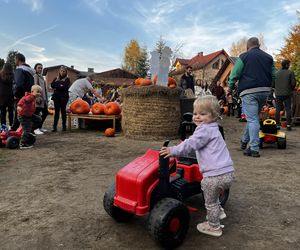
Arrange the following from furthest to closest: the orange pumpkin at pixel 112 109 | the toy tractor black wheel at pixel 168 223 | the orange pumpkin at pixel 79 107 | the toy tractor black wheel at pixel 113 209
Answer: the orange pumpkin at pixel 79 107 → the orange pumpkin at pixel 112 109 → the toy tractor black wheel at pixel 113 209 → the toy tractor black wheel at pixel 168 223

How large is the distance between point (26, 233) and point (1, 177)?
173 centimetres

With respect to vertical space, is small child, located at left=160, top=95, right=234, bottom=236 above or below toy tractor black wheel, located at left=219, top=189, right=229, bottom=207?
above

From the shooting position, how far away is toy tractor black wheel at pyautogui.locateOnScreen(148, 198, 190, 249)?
7.33 feet

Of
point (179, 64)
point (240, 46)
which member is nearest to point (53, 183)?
point (179, 64)

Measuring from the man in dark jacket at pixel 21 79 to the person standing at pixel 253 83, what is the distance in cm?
426

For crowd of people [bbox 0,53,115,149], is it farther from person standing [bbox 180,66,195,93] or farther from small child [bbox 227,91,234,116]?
small child [bbox 227,91,234,116]

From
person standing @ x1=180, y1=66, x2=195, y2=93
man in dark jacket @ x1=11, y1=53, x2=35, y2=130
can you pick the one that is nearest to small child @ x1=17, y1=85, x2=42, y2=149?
man in dark jacket @ x1=11, y1=53, x2=35, y2=130

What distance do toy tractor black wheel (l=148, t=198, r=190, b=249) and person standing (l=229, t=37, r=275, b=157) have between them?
323 centimetres

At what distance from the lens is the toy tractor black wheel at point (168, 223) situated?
223 cm

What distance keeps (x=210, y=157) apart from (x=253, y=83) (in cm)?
323

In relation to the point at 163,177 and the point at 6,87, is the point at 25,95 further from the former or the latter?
the point at 163,177

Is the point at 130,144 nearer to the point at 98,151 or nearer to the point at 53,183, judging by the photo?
the point at 98,151

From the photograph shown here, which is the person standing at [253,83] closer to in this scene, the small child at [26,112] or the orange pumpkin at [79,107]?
the small child at [26,112]

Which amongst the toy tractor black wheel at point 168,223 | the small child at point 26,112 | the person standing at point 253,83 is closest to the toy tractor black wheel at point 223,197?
the toy tractor black wheel at point 168,223
